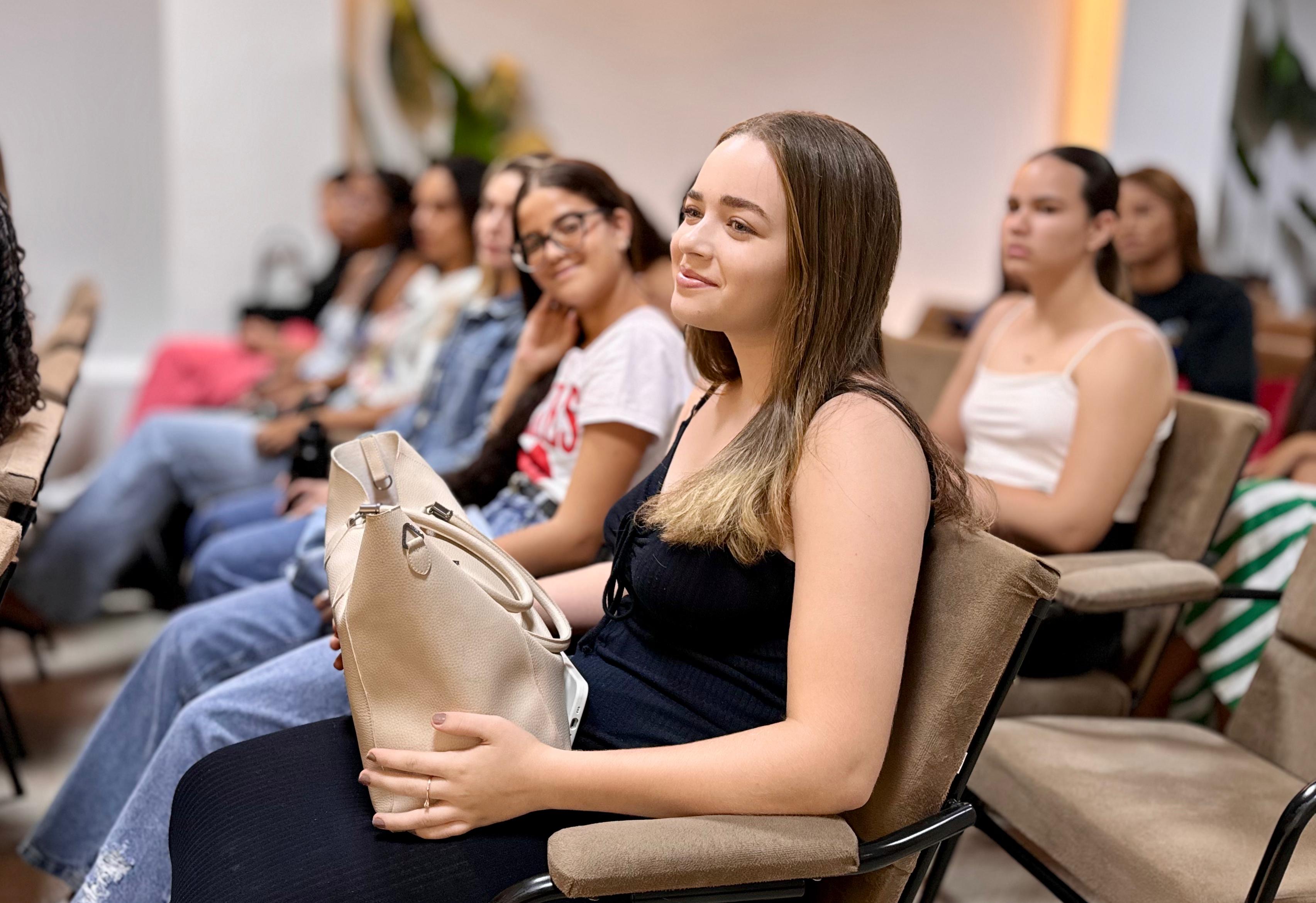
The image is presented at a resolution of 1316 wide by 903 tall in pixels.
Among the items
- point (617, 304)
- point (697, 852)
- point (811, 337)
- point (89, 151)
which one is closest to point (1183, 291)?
point (617, 304)

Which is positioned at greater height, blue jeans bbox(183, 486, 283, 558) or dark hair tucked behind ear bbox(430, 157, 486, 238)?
dark hair tucked behind ear bbox(430, 157, 486, 238)

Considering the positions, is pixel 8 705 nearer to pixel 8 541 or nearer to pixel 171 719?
pixel 171 719

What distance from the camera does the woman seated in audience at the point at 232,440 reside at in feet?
9.46

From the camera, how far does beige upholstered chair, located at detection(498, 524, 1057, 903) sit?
1.03 m

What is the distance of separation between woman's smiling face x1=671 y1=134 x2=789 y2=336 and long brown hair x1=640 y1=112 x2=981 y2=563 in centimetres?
1

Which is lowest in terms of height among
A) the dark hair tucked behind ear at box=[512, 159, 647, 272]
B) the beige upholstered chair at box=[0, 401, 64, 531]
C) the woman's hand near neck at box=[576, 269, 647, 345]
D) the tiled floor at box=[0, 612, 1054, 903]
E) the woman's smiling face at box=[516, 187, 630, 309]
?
the tiled floor at box=[0, 612, 1054, 903]

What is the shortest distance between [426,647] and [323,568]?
2.82ft

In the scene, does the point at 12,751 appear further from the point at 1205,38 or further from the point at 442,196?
the point at 1205,38

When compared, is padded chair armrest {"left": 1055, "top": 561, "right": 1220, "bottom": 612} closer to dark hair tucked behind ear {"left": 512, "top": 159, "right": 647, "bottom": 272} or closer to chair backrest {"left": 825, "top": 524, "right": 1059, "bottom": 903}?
chair backrest {"left": 825, "top": 524, "right": 1059, "bottom": 903}

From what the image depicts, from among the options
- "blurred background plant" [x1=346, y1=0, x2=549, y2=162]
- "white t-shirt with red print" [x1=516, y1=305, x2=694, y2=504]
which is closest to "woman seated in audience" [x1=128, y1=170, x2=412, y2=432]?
"blurred background plant" [x1=346, y1=0, x2=549, y2=162]

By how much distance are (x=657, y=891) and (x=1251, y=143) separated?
610 cm

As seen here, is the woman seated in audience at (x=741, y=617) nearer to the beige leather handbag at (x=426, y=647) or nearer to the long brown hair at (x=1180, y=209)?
the beige leather handbag at (x=426, y=647)

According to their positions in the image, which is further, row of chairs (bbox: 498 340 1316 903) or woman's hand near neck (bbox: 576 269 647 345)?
woman's hand near neck (bbox: 576 269 647 345)

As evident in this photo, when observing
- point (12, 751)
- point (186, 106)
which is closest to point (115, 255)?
point (186, 106)
